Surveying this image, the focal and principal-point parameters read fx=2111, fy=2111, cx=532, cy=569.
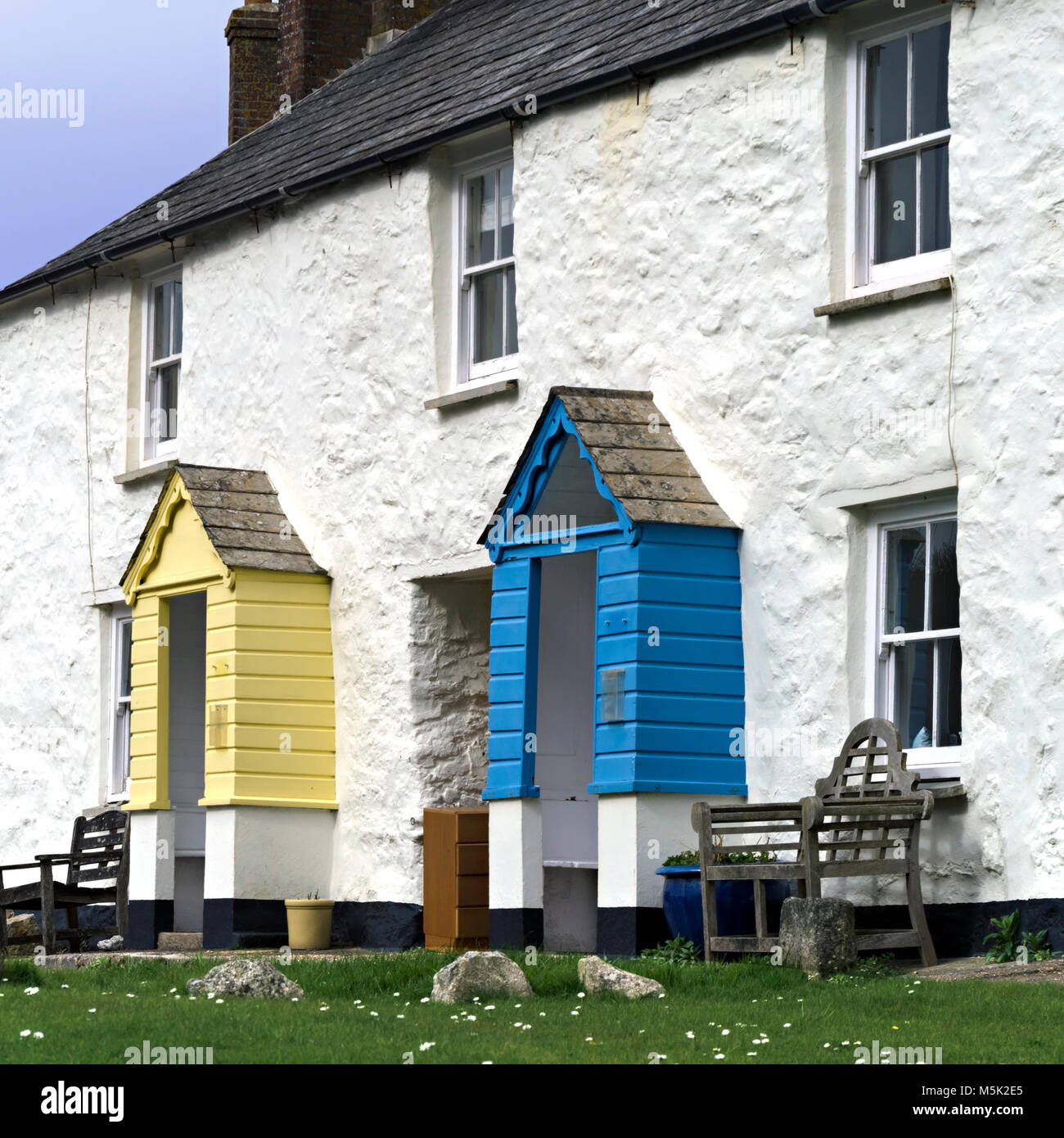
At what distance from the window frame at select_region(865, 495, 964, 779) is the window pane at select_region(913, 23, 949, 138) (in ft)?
6.87

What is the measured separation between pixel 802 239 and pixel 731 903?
3748mm

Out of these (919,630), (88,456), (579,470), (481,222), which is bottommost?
(919,630)

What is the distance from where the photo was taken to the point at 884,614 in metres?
11.5

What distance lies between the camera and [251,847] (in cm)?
1453

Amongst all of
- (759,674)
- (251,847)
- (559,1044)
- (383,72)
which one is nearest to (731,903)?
(759,674)

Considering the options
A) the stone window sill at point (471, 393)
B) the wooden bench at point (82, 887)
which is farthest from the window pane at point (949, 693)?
the wooden bench at point (82, 887)

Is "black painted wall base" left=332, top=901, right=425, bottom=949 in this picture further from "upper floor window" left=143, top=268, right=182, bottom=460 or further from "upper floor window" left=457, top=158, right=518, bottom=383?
"upper floor window" left=143, top=268, right=182, bottom=460

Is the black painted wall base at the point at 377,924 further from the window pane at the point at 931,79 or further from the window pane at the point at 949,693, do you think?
the window pane at the point at 931,79

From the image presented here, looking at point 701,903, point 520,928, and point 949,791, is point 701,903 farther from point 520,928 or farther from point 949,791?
point 520,928

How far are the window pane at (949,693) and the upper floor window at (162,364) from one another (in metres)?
8.18

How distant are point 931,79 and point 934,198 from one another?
0.67 meters

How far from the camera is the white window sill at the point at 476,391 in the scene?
13820 millimetres

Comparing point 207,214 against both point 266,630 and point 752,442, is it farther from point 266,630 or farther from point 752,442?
point 752,442

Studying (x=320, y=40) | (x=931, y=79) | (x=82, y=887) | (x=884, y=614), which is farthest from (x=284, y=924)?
(x=320, y=40)
